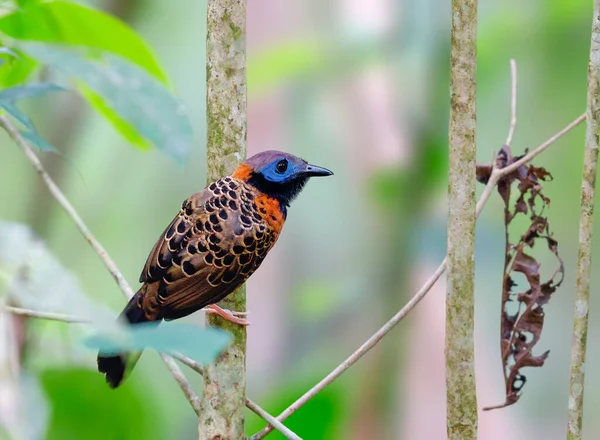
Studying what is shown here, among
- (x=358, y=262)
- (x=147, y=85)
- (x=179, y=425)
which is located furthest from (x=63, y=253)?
(x=147, y=85)

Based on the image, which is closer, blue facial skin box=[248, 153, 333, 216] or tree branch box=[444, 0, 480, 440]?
tree branch box=[444, 0, 480, 440]

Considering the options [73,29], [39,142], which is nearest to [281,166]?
[73,29]

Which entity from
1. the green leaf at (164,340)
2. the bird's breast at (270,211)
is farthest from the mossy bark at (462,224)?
the green leaf at (164,340)

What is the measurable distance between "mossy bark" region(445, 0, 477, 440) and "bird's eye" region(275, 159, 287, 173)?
807 millimetres

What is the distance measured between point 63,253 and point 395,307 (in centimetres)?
228

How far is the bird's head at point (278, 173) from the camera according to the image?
2.37m

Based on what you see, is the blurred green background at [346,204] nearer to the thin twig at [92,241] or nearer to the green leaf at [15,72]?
the thin twig at [92,241]

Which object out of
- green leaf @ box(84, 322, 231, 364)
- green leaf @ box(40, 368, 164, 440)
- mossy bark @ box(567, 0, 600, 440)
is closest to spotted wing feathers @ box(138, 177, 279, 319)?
green leaf @ box(40, 368, 164, 440)

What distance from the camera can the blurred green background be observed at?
11.4ft

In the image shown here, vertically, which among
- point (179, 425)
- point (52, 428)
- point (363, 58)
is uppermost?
point (363, 58)

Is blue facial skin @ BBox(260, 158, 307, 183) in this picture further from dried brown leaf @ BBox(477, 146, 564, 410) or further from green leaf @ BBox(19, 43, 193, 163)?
green leaf @ BBox(19, 43, 193, 163)

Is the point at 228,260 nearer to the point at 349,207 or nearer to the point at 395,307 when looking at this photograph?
the point at 395,307

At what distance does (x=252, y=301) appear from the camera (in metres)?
5.46

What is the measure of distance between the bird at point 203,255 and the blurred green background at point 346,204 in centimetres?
24
